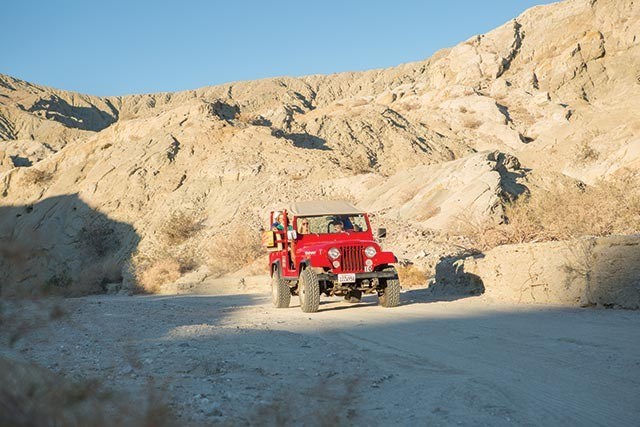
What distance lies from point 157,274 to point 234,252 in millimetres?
3607

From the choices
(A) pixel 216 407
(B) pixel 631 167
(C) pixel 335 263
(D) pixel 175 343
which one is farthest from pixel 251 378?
(B) pixel 631 167

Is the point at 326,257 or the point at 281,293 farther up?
the point at 326,257

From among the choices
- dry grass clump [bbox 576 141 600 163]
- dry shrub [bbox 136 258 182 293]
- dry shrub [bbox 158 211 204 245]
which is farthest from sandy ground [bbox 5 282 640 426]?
dry grass clump [bbox 576 141 600 163]

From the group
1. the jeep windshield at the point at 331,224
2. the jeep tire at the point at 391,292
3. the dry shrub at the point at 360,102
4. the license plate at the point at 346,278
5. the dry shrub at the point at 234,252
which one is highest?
the dry shrub at the point at 360,102

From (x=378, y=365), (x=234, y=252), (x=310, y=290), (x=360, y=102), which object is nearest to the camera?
(x=378, y=365)

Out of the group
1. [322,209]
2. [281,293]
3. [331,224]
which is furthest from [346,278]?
[322,209]

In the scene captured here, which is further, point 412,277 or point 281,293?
point 412,277

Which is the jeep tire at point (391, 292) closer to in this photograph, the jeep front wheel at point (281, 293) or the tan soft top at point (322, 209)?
the tan soft top at point (322, 209)

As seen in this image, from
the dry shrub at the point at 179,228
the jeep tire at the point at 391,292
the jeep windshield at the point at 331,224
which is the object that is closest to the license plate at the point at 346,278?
the jeep tire at the point at 391,292

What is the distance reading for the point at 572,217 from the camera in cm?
1572

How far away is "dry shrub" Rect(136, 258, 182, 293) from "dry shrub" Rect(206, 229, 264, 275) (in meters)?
1.58

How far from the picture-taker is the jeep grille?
43.0 feet

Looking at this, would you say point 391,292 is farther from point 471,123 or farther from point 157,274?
point 471,123

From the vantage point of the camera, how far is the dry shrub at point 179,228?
110ft
